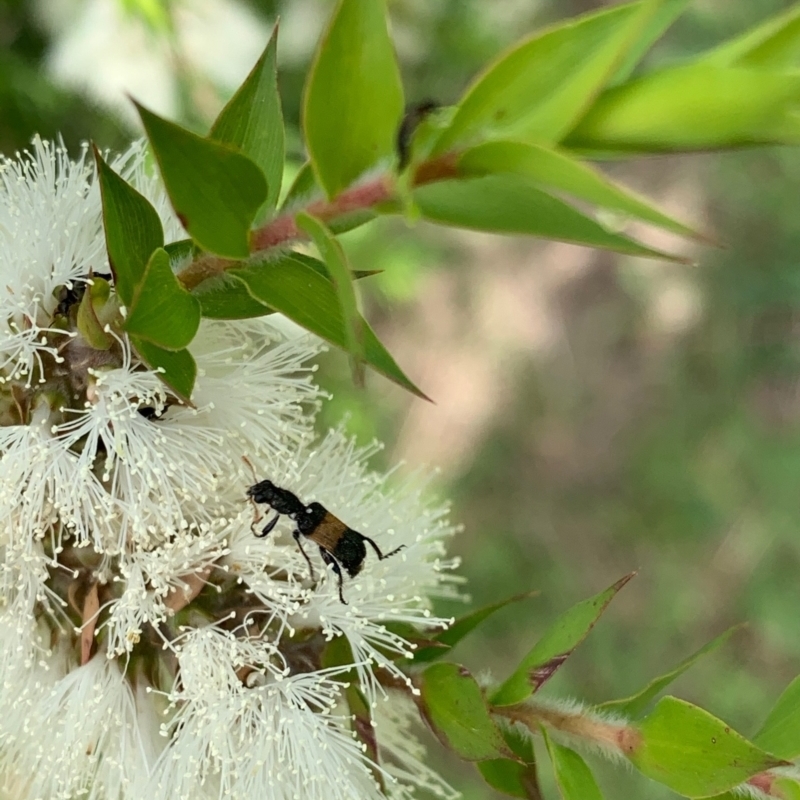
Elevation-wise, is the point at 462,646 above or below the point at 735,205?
below

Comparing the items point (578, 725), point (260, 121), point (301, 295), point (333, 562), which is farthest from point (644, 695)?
point (260, 121)

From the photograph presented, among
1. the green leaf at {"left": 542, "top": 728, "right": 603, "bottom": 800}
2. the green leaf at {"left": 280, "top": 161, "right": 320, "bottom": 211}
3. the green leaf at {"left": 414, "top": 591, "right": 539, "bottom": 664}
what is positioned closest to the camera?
the green leaf at {"left": 280, "top": 161, "right": 320, "bottom": 211}

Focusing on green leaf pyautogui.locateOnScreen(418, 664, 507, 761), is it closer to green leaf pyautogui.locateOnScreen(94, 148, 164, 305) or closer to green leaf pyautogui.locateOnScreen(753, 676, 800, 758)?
green leaf pyautogui.locateOnScreen(753, 676, 800, 758)

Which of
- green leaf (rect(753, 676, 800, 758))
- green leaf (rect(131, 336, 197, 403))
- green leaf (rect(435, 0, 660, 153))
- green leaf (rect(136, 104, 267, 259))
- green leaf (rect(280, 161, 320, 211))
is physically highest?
green leaf (rect(435, 0, 660, 153))

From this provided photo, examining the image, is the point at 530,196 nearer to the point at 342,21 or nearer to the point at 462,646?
the point at 342,21

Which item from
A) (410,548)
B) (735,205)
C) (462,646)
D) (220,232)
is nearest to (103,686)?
(410,548)

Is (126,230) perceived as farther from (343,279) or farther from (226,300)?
(343,279)

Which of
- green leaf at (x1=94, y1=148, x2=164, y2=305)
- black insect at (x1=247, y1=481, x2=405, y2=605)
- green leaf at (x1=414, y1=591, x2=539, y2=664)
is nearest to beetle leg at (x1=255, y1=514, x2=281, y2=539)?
black insect at (x1=247, y1=481, x2=405, y2=605)
